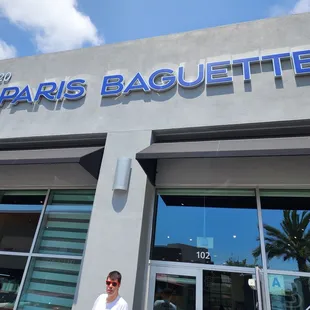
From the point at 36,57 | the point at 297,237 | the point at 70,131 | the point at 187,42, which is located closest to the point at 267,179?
the point at 297,237

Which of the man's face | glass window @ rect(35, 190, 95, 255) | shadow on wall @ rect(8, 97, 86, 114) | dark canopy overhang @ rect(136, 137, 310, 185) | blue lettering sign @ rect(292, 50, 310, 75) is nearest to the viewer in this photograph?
the man's face

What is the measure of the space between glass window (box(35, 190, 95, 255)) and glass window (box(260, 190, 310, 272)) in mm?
3571

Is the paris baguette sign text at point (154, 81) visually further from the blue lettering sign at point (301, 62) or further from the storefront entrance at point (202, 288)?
the storefront entrance at point (202, 288)

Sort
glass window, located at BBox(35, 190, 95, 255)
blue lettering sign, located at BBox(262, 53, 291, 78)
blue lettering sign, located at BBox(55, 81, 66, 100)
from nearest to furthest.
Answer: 1. blue lettering sign, located at BBox(262, 53, 291, 78)
2. glass window, located at BBox(35, 190, 95, 255)
3. blue lettering sign, located at BBox(55, 81, 66, 100)

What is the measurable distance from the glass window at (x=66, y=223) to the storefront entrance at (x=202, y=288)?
5.71ft

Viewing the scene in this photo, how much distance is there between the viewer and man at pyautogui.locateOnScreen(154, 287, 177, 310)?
173 inches

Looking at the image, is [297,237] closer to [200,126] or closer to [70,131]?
[200,126]

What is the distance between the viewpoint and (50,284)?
5039 millimetres

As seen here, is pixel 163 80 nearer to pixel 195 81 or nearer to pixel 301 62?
pixel 195 81

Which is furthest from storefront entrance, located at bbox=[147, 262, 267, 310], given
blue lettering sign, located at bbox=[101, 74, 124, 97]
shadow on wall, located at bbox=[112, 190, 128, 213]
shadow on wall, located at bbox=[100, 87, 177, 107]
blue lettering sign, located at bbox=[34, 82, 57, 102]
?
blue lettering sign, located at bbox=[34, 82, 57, 102]

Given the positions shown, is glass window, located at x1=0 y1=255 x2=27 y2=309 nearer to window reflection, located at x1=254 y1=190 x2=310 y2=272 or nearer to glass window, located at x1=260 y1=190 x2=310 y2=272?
window reflection, located at x1=254 y1=190 x2=310 y2=272

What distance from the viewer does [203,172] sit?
17.1ft

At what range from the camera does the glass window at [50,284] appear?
4855 millimetres

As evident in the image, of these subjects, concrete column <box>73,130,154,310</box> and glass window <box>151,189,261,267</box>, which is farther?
glass window <box>151,189,261,267</box>
